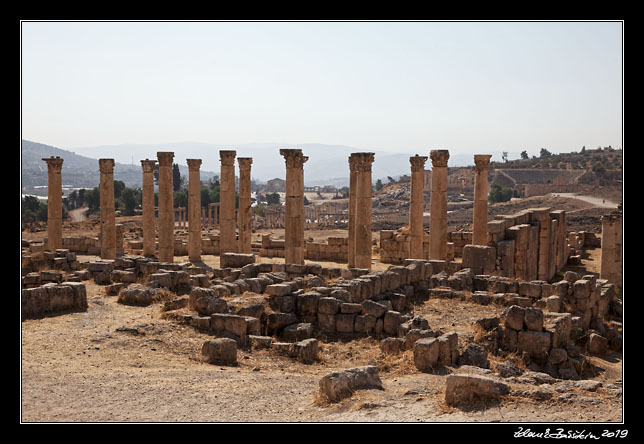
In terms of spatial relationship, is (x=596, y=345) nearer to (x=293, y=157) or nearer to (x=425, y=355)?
(x=425, y=355)

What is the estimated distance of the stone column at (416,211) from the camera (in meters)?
30.8

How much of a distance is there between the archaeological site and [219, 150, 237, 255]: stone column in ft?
0.22

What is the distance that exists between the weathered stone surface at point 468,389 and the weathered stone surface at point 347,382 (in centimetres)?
160

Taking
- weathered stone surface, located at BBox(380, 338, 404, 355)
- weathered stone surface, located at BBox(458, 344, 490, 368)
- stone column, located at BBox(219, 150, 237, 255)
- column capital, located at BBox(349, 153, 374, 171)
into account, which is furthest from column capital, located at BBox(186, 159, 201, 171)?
weathered stone surface, located at BBox(458, 344, 490, 368)

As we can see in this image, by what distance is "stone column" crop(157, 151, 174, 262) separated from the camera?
32.2 metres

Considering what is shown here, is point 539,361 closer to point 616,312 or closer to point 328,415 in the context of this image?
point 328,415

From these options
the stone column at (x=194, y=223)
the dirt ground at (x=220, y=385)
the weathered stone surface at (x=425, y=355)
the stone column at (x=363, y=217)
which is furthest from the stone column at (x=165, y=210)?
the weathered stone surface at (x=425, y=355)

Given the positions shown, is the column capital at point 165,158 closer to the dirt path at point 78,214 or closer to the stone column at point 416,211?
the stone column at point 416,211

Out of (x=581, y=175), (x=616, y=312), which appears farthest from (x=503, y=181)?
(x=616, y=312)

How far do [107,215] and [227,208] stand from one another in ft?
19.5

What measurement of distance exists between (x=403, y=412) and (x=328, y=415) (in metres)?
1.05

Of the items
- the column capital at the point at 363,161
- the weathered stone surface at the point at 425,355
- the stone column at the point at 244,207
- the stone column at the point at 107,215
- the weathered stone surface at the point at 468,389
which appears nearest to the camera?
the weathered stone surface at the point at 468,389

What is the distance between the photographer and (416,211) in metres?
31.3

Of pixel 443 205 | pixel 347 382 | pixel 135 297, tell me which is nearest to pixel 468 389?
pixel 347 382
